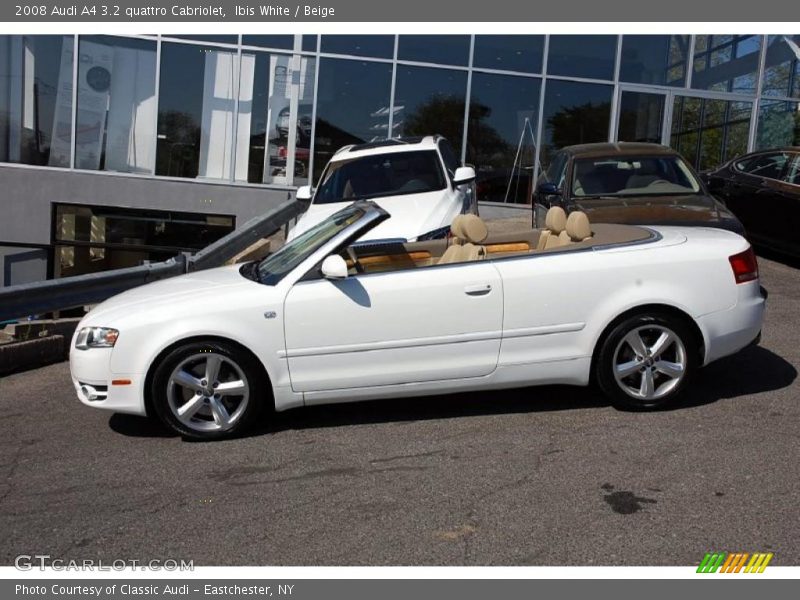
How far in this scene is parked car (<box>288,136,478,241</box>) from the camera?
9.76 metres

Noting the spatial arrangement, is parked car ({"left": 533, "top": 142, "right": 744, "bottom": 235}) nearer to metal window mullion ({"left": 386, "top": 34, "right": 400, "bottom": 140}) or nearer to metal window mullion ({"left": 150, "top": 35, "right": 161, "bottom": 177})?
metal window mullion ({"left": 386, "top": 34, "right": 400, "bottom": 140})

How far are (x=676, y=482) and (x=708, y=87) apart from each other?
618 inches

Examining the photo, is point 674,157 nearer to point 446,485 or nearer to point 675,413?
point 675,413

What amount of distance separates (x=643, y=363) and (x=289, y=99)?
13.5 metres

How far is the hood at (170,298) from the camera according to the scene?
5637 mm

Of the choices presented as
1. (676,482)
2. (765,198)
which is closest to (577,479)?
(676,482)

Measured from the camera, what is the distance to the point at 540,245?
6.55 metres

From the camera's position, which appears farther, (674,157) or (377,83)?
(377,83)

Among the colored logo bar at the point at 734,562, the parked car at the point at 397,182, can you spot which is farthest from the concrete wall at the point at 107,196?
the colored logo bar at the point at 734,562

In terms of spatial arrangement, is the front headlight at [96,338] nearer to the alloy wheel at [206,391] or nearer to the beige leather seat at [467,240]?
the alloy wheel at [206,391]

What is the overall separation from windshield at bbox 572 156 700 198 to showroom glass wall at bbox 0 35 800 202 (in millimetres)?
7787

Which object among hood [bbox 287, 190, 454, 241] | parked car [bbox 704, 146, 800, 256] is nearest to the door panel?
hood [bbox 287, 190, 454, 241]

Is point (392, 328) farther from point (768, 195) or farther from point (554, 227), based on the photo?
point (768, 195)

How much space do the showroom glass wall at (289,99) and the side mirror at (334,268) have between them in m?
12.6
